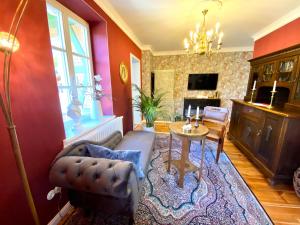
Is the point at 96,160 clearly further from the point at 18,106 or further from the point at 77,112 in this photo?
the point at 77,112

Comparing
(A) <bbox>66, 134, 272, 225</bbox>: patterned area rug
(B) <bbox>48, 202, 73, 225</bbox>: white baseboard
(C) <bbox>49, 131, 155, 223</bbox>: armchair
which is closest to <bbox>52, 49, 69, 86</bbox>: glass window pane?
(C) <bbox>49, 131, 155, 223</bbox>: armchair

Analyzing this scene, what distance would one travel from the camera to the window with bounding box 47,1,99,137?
5.38 feet

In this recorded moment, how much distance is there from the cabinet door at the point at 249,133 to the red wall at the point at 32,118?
2.87 m

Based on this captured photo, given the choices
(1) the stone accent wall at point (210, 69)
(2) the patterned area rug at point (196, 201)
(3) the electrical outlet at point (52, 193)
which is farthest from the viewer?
(1) the stone accent wall at point (210, 69)

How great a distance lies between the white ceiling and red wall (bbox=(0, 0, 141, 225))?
119cm

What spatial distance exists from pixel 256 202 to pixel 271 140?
2.93 ft

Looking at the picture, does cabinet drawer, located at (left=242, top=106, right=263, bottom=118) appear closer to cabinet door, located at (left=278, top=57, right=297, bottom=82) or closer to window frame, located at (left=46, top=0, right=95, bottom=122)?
cabinet door, located at (left=278, top=57, right=297, bottom=82)

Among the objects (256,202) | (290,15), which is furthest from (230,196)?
(290,15)

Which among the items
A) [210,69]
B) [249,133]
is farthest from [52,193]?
[210,69]

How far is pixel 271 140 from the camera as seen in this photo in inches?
78.2

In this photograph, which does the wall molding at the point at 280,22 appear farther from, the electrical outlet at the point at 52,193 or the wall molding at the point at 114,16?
the electrical outlet at the point at 52,193

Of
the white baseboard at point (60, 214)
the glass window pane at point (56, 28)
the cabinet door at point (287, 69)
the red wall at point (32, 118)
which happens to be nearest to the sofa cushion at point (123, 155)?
the red wall at point (32, 118)

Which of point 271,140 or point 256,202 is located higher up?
point 271,140

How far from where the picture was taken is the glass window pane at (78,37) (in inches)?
75.6
